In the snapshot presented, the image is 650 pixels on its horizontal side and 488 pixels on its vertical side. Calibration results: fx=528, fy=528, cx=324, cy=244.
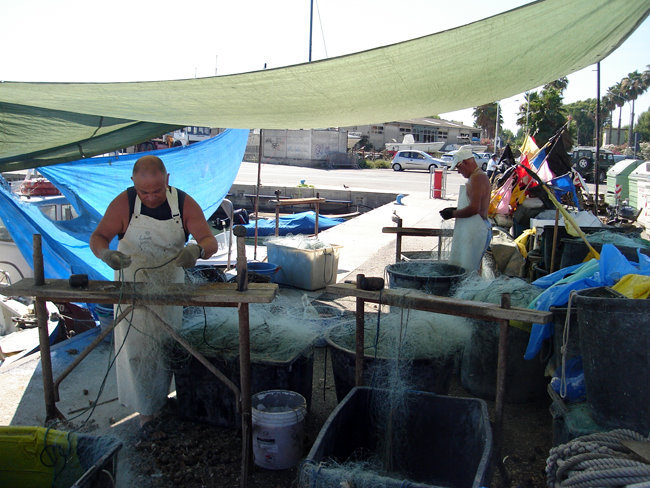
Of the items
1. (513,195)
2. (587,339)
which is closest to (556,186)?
(513,195)

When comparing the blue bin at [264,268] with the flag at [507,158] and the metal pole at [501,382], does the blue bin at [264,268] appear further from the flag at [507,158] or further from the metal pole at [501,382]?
the flag at [507,158]

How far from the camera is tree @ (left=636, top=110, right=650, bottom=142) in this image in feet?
248

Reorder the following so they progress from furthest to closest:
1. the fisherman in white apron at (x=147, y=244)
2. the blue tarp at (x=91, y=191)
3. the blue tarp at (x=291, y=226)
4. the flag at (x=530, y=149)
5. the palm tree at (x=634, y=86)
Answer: the palm tree at (x=634, y=86) < the blue tarp at (x=291, y=226) < the flag at (x=530, y=149) < the blue tarp at (x=91, y=191) < the fisherman in white apron at (x=147, y=244)

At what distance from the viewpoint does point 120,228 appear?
3297 millimetres

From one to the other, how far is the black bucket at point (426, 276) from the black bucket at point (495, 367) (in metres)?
0.54

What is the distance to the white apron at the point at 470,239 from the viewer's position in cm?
479

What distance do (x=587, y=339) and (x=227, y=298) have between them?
1.81 metres

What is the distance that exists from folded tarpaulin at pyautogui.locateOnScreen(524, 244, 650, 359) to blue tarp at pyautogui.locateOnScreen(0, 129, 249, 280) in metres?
4.12

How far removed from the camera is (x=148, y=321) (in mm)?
3344

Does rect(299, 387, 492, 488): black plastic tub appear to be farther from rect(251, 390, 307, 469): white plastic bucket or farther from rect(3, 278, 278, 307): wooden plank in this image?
rect(3, 278, 278, 307): wooden plank

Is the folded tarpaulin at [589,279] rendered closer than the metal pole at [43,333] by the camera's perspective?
Yes

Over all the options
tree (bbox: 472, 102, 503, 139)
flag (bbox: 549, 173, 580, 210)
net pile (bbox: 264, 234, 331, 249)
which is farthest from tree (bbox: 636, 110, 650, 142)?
net pile (bbox: 264, 234, 331, 249)

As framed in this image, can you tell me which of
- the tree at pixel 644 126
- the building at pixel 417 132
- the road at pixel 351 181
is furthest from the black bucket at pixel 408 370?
the tree at pixel 644 126

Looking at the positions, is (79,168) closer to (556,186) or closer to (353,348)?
(353,348)
